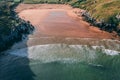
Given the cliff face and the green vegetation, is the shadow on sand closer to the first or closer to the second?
the cliff face

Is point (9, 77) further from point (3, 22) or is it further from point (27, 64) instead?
point (3, 22)

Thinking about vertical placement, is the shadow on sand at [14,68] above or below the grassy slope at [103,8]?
below

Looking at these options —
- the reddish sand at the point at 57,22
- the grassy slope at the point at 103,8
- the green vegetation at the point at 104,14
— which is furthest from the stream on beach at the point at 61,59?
the grassy slope at the point at 103,8

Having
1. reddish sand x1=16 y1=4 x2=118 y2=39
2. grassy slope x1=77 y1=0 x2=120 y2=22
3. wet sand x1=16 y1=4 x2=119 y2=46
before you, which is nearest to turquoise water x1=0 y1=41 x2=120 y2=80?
wet sand x1=16 y1=4 x2=119 y2=46

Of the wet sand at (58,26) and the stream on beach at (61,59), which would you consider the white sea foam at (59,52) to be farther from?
the wet sand at (58,26)

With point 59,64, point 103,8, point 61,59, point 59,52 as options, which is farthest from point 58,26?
point 59,64

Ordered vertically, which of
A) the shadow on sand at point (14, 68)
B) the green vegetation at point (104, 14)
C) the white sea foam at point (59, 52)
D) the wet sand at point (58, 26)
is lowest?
the shadow on sand at point (14, 68)

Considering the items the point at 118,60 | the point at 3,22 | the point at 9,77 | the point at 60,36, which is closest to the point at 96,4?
the point at 60,36
